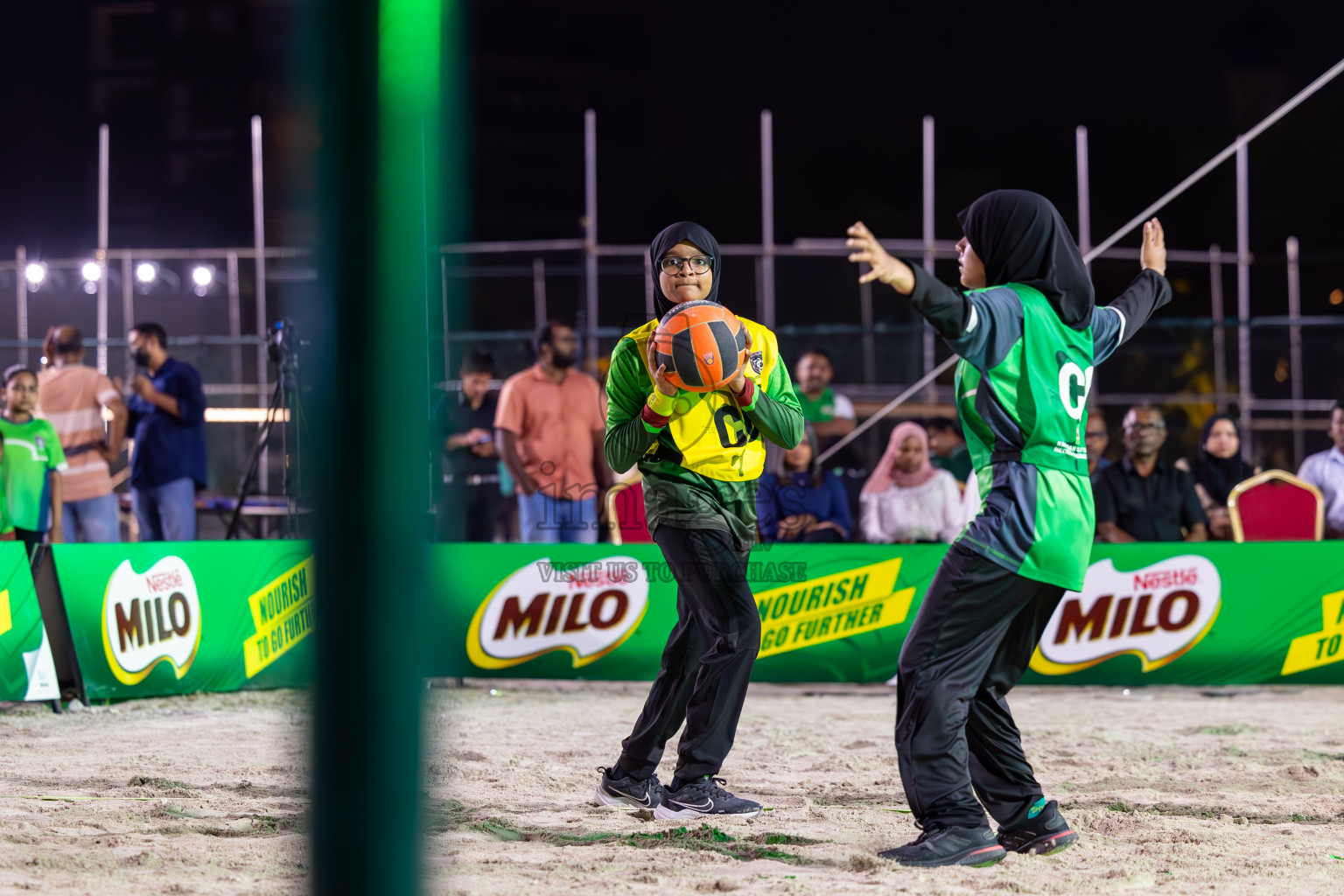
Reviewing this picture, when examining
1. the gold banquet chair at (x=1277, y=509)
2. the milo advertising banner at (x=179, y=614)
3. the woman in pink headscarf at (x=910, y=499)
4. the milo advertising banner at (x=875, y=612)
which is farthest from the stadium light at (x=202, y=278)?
the gold banquet chair at (x=1277, y=509)

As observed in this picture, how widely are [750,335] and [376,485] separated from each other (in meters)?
3.53

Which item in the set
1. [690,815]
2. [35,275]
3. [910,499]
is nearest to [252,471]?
[910,499]

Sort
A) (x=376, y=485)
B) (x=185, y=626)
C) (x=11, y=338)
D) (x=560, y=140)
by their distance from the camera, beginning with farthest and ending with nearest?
(x=560, y=140) → (x=11, y=338) → (x=185, y=626) → (x=376, y=485)

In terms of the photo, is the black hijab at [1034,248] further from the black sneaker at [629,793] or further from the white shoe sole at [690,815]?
the black sneaker at [629,793]

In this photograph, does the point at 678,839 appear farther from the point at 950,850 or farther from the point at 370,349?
the point at 370,349

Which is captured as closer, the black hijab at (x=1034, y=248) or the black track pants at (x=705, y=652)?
the black hijab at (x=1034, y=248)

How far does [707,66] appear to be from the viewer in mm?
34906

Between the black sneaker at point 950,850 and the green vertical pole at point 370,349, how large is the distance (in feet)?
9.85

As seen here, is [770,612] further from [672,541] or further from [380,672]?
[380,672]

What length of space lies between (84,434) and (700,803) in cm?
669

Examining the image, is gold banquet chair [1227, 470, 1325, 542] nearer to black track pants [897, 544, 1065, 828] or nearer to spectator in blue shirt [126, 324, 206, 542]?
black track pants [897, 544, 1065, 828]

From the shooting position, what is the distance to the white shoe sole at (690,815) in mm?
4555

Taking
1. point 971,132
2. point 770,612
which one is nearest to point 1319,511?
point 770,612

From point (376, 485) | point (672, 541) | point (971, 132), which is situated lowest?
point (672, 541)
